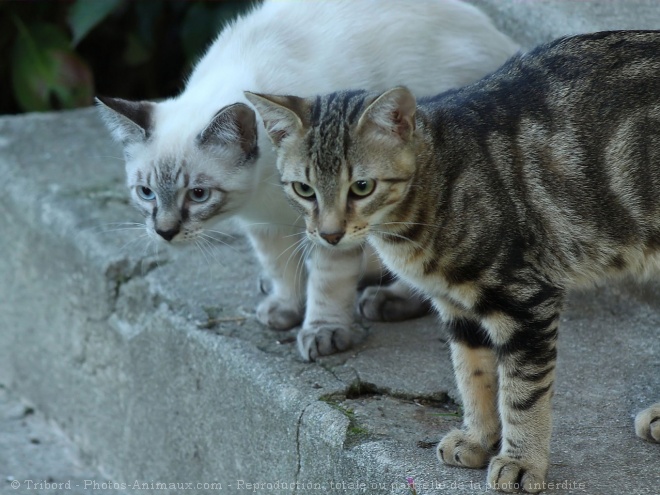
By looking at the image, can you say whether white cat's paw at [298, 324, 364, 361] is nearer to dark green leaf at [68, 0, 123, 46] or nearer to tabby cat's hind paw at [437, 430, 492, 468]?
tabby cat's hind paw at [437, 430, 492, 468]

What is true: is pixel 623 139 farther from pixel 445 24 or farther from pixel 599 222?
pixel 445 24

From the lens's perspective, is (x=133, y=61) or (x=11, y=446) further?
(x=133, y=61)

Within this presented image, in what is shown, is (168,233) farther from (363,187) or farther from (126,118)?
(363,187)

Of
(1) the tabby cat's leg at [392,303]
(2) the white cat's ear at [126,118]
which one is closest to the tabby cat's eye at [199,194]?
(2) the white cat's ear at [126,118]

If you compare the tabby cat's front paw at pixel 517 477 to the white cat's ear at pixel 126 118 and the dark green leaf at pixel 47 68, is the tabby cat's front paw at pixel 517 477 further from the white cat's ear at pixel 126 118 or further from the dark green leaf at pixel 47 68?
the dark green leaf at pixel 47 68

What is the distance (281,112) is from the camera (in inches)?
101

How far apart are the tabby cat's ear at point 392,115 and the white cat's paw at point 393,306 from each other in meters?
0.98

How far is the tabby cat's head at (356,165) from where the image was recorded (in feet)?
8.06

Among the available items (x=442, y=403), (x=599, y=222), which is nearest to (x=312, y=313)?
(x=442, y=403)

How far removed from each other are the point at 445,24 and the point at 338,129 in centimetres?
109

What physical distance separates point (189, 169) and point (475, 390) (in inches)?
43.5

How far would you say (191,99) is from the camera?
323 cm

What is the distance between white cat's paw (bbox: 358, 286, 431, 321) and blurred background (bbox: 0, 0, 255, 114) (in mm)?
2136

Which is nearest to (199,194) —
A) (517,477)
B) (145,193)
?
(145,193)
